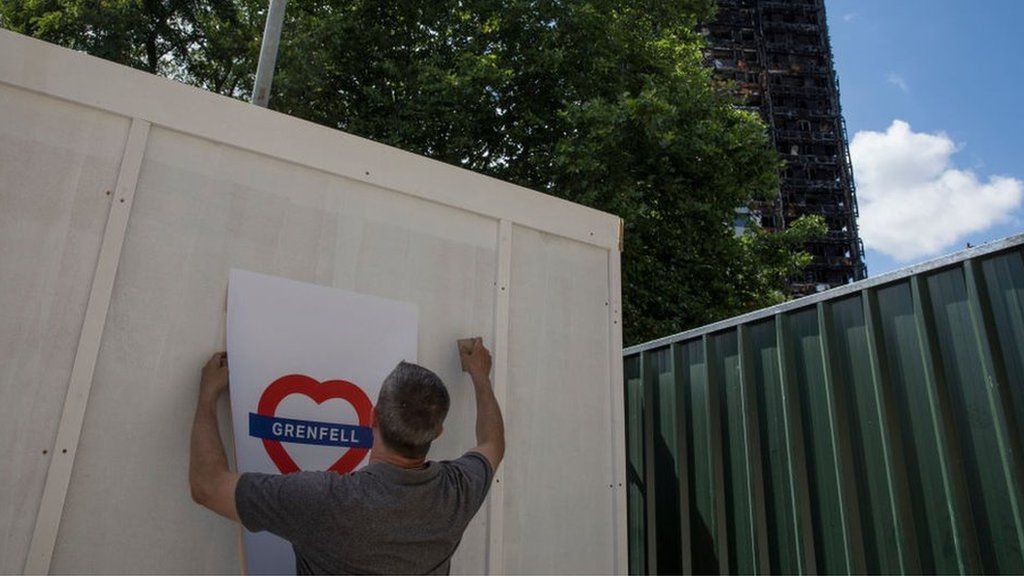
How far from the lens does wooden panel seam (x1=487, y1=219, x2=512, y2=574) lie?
2.50 metres

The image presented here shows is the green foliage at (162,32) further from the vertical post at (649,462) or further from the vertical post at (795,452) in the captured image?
the vertical post at (795,452)

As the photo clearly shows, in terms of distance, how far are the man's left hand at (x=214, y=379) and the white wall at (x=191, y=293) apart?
0.05m

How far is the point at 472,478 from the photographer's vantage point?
2076 mm

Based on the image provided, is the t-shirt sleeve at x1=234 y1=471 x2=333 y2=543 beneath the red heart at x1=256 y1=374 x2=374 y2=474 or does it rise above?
beneath

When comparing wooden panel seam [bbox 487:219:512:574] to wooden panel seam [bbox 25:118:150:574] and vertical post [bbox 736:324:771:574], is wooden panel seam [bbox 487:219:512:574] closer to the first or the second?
wooden panel seam [bbox 25:118:150:574]

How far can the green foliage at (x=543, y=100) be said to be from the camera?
9.81m

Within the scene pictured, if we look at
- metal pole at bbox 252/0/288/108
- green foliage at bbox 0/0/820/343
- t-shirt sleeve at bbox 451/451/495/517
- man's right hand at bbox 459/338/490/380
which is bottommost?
t-shirt sleeve at bbox 451/451/495/517

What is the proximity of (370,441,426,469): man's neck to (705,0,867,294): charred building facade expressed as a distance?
4782cm

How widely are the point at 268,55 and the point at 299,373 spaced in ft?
13.3

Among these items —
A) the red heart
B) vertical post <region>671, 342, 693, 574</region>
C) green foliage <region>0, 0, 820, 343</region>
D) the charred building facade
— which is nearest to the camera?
the red heart

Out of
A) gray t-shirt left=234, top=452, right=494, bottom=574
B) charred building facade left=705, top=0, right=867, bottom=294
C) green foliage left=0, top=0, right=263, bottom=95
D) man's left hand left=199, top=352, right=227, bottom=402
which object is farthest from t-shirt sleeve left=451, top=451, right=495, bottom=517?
charred building facade left=705, top=0, right=867, bottom=294

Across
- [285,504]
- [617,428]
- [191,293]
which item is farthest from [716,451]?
[191,293]

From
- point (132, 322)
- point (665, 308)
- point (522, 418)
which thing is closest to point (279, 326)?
point (132, 322)

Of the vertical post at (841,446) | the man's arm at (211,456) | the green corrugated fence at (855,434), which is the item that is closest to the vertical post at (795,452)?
the green corrugated fence at (855,434)
